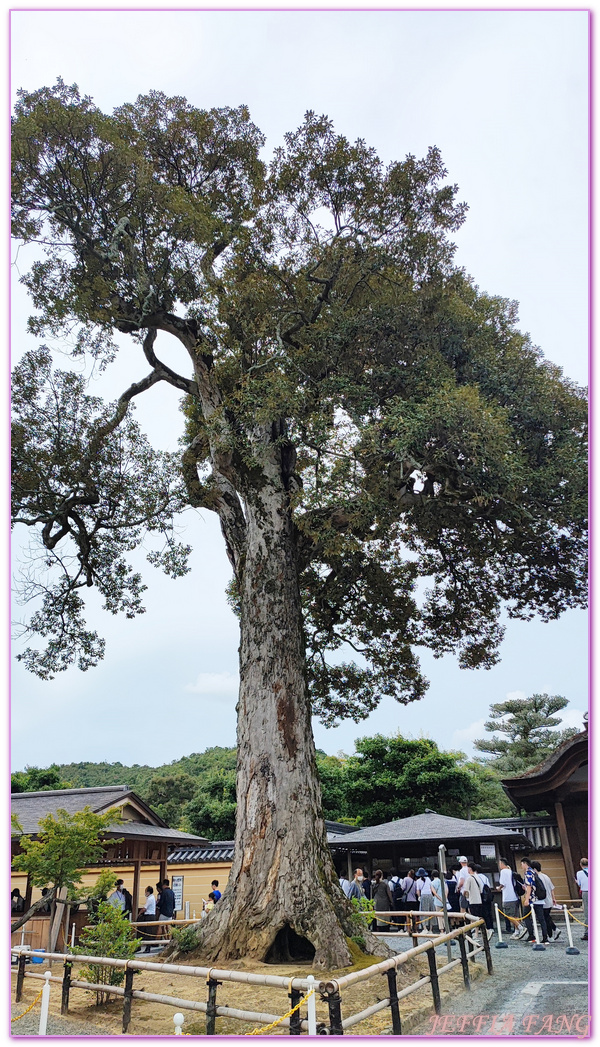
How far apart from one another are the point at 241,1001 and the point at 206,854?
16.0 meters

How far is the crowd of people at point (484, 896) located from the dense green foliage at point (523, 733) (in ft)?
47.0

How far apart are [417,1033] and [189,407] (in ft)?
34.3

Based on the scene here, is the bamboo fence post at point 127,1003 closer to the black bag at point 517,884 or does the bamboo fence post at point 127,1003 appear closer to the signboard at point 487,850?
the black bag at point 517,884

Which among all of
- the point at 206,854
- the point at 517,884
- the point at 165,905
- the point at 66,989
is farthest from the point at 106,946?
the point at 206,854

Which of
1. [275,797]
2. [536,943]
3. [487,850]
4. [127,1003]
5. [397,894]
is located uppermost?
[275,797]

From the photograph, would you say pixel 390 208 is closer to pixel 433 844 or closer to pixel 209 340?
pixel 209 340

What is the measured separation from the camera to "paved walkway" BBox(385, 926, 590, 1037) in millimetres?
5098

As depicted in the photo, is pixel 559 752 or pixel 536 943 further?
pixel 559 752

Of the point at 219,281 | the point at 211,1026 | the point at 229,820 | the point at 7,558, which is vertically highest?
the point at 219,281

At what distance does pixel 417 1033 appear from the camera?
5.12 metres

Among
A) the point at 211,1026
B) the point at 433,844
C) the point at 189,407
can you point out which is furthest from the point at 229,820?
the point at 211,1026

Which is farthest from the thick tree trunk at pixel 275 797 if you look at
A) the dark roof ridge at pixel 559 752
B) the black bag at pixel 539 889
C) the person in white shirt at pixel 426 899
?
the dark roof ridge at pixel 559 752

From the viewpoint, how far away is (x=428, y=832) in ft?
50.3

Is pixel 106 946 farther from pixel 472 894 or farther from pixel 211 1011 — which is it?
pixel 472 894
